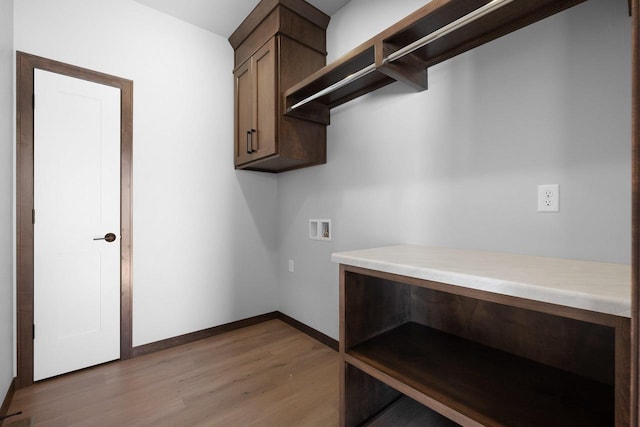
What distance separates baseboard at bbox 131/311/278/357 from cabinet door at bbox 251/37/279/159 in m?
1.49

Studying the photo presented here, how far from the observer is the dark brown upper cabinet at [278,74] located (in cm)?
197

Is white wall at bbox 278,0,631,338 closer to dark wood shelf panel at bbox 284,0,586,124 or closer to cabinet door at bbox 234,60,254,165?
dark wood shelf panel at bbox 284,0,586,124

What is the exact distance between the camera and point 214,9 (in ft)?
6.97

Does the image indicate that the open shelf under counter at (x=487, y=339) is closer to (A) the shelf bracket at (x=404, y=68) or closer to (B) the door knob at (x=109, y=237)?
(A) the shelf bracket at (x=404, y=68)

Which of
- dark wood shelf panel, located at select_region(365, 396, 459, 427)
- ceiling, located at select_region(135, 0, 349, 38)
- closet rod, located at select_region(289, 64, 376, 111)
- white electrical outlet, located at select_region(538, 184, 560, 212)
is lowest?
dark wood shelf panel, located at select_region(365, 396, 459, 427)

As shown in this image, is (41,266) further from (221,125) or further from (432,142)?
(432,142)

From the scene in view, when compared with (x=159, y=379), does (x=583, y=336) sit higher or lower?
higher

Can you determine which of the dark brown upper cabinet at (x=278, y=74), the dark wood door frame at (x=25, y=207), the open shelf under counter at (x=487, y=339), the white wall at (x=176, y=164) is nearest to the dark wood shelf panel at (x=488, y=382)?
the open shelf under counter at (x=487, y=339)

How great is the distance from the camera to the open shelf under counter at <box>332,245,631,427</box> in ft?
2.29

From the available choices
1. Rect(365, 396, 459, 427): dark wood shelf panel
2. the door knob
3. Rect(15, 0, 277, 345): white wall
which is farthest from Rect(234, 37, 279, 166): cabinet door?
Rect(365, 396, 459, 427): dark wood shelf panel

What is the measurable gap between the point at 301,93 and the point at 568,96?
1440 millimetres

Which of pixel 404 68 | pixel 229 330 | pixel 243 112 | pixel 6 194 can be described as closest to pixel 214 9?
pixel 243 112

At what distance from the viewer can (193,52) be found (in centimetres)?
232

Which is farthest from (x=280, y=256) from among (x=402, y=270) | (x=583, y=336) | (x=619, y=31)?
(x=619, y=31)
